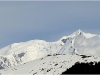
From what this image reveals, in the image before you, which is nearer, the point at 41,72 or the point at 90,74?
the point at 90,74

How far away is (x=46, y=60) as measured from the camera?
73.4 m

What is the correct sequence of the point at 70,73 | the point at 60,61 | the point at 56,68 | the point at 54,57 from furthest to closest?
the point at 54,57 < the point at 60,61 < the point at 56,68 < the point at 70,73

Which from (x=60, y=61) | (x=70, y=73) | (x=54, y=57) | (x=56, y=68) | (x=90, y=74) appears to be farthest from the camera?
(x=54, y=57)

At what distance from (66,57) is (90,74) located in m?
29.7

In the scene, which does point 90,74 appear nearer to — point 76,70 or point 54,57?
point 76,70

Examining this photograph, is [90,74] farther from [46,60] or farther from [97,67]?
[46,60]

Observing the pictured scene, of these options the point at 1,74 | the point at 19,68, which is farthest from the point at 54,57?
the point at 1,74

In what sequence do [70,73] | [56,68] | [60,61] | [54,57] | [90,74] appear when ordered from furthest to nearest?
[54,57] < [60,61] < [56,68] < [70,73] < [90,74]

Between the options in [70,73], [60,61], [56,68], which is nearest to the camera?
[70,73]

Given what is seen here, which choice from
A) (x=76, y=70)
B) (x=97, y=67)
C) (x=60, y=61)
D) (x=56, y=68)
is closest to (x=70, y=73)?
(x=76, y=70)

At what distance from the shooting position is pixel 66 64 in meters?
64.6

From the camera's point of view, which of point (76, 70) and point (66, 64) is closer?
point (76, 70)

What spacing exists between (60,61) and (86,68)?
76.9 feet

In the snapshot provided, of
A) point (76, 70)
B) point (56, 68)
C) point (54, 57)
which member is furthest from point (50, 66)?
point (76, 70)
